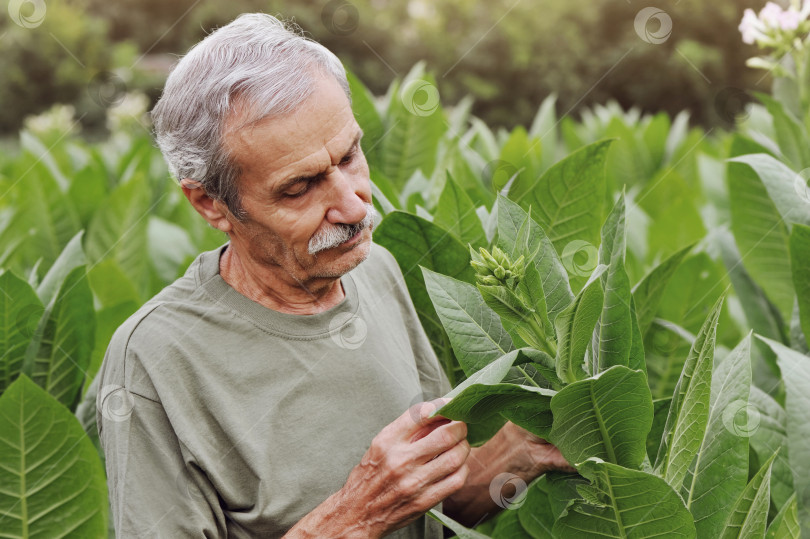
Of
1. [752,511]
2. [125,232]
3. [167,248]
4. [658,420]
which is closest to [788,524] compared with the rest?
[752,511]

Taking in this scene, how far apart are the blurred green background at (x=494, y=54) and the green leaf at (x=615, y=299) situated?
69.8 feet

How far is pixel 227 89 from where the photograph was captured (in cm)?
151

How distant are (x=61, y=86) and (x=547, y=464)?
28612 mm

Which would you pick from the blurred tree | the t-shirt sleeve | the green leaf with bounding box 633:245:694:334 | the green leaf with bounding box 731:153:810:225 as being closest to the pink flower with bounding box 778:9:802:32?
the green leaf with bounding box 731:153:810:225

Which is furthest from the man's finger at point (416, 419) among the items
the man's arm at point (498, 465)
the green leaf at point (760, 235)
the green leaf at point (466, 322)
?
the green leaf at point (760, 235)

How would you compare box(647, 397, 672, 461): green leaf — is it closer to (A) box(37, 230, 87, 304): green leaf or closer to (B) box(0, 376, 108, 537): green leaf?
(B) box(0, 376, 108, 537): green leaf

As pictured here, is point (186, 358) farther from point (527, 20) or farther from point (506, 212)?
point (527, 20)

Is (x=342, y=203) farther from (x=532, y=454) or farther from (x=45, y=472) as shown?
(x=45, y=472)

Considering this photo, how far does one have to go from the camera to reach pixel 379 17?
27.0 m

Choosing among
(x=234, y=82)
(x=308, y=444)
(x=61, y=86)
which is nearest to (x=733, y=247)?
(x=308, y=444)

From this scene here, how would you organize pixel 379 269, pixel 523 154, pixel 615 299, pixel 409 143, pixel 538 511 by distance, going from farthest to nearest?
pixel 523 154 → pixel 409 143 → pixel 379 269 → pixel 538 511 → pixel 615 299

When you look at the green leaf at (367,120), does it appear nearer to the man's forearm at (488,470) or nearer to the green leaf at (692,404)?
the man's forearm at (488,470)

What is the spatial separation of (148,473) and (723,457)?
1012 mm

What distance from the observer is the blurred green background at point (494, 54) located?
924 inches
